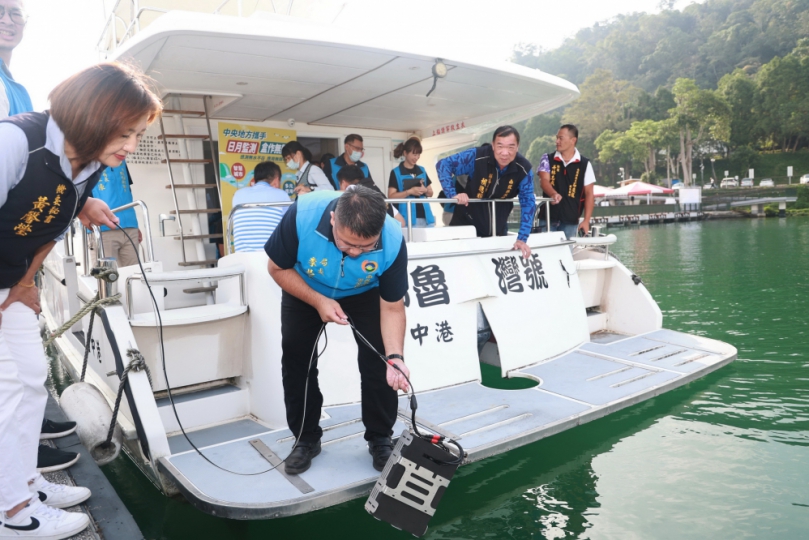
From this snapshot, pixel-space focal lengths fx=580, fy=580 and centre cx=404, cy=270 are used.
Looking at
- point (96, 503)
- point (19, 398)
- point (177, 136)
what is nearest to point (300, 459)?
point (96, 503)

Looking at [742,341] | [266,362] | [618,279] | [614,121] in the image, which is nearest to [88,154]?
[266,362]

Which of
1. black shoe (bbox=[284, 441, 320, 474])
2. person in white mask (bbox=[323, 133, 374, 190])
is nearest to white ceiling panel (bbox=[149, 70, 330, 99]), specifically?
person in white mask (bbox=[323, 133, 374, 190])

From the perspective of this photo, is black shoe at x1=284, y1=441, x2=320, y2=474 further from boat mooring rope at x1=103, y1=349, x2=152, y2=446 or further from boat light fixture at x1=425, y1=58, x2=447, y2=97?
boat light fixture at x1=425, y1=58, x2=447, y2=97

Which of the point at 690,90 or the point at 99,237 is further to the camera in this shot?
the point at 690,90

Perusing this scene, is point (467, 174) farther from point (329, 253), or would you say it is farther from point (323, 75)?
point (329, 253)

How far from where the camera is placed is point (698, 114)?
54844 millimetres

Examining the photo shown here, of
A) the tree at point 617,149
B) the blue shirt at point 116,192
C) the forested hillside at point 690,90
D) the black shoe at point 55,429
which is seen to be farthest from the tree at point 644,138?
the black shoe at point 55,429

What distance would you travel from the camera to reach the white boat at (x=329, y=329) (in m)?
3.29

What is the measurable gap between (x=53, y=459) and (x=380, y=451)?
1.56 m

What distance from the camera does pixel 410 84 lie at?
5766 millimetres

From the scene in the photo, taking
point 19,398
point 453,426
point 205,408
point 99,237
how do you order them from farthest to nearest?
point 99,237 → point 205,408 → point 453,426 → point 19,398

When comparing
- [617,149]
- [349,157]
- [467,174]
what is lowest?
[467,174]

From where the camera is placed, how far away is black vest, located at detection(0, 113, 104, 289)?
1.87 meters

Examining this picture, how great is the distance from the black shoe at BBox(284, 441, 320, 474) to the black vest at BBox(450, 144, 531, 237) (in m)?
2.98
